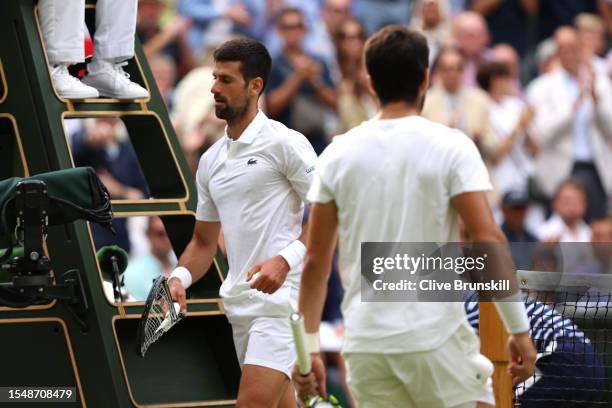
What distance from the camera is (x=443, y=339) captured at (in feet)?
17.5

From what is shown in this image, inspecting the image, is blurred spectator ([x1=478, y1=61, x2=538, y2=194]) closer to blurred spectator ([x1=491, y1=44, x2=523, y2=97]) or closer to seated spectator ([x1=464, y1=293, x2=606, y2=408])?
blurred spectator ([x1=491, y1=44, x2=523, y2=97])

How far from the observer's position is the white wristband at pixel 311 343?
5516 mm

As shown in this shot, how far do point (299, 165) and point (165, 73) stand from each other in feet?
19.4

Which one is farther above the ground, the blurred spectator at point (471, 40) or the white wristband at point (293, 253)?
the white wristband at point (293, 253)

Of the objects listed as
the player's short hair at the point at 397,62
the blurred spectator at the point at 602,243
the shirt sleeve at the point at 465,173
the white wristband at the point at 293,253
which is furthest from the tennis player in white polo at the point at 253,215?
the blurred spectator at the point at 602,243

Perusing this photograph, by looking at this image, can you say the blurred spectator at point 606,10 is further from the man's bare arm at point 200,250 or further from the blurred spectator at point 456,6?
the man's bare arm at point 200,250

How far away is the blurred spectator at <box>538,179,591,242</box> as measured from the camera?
13.2m

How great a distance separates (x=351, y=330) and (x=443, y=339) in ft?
1.11

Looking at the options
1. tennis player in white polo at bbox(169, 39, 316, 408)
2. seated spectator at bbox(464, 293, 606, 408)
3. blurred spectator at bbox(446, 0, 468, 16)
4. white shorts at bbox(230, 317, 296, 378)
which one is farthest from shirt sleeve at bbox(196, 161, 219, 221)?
blurred spectator at bbox(446, 0, 468, 16)

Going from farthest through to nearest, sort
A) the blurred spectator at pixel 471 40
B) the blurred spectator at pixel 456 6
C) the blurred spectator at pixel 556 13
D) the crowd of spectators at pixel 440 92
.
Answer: the blurred spectator at pixel 556 13
the blurred spectator at pixel 456 6
the blurred spectator at pixel 471 40
the crowd of spectators at pixel 440 92

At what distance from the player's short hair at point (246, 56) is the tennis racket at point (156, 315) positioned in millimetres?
1108

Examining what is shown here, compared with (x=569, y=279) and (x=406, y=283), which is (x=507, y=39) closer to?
(x=569, y=279)

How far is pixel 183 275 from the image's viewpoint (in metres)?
7.31

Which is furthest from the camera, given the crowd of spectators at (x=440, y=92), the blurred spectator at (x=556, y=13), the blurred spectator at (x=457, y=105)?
the blurred spectator at (x=556, y=13)
